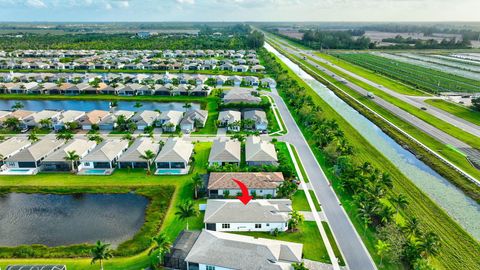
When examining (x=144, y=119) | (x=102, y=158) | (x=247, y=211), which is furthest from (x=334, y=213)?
(x=144, y=119)

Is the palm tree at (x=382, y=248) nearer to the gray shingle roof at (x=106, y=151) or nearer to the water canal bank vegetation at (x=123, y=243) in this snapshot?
the water canal bank vegetation at (x=123, y=243)

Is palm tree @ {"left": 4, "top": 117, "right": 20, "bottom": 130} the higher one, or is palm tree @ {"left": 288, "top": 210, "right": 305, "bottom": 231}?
palm tree @ {"left": 4, "top": 117, "right": 20, "bottom": 130}

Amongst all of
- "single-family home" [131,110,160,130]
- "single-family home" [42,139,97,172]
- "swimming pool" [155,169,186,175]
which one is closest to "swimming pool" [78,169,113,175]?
"single-family home" [42,139,97,172]

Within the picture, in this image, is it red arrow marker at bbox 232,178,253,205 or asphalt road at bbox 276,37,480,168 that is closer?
red arrow marker at bbox 232,178,253,205

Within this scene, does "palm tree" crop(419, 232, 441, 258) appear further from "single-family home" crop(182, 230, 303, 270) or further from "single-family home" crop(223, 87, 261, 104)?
"single-family home" crop(223, 87, 261, 104)

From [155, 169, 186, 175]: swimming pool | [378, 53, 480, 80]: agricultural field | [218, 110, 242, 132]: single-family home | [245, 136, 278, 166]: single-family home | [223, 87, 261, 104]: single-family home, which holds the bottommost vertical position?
[155, 169, 186, 175]: swimming pool

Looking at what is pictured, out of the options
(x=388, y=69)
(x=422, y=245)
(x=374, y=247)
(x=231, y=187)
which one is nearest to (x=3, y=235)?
(x=231, y=187)

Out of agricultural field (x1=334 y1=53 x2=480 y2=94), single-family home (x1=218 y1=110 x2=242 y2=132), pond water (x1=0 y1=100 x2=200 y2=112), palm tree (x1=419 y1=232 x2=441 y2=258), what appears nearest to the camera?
palm tree (x1=419 y1=232 x2=441 y2=258)

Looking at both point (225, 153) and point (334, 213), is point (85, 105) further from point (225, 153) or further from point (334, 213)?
point (334, 213)
